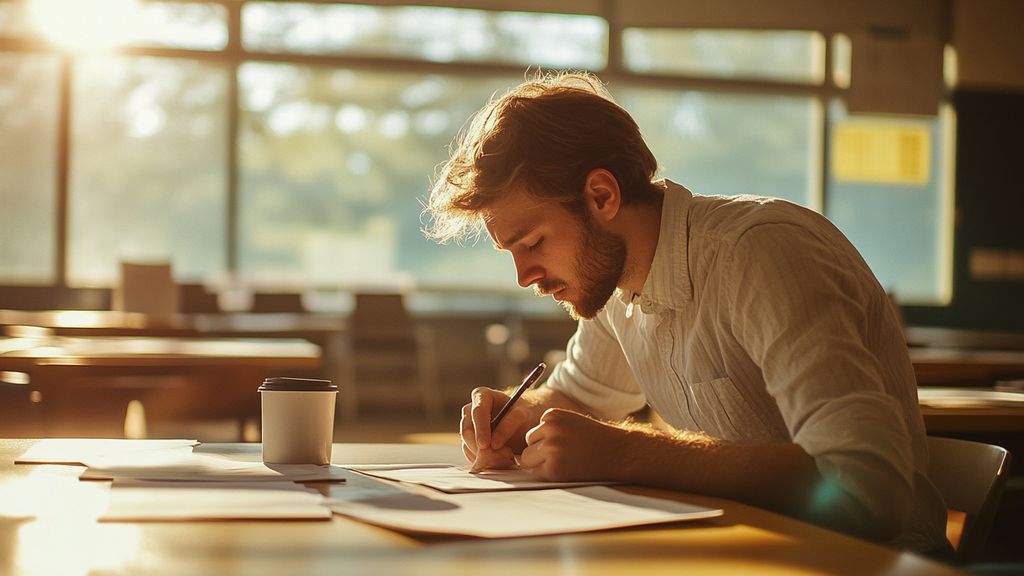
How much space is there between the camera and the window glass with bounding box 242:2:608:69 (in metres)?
8.23

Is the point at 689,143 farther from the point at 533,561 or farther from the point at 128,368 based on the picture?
the point at 533,561

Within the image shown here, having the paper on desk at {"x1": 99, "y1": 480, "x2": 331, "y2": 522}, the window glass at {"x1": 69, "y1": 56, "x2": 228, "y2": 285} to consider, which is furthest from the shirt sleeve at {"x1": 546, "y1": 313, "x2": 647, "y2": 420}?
the window glass at {"x1": 69, "y1": 56, "x2": 228, "y2": 285}

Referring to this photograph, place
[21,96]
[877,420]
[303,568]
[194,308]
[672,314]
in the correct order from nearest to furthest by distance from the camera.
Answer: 1. [303,568]
2. [877,420]
3. [672,314]
4. [194,308]
5. [21,96]

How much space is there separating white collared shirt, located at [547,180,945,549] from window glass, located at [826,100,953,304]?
25.7ft

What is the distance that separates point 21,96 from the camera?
26.2 ft

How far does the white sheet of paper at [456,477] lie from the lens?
1.19 m

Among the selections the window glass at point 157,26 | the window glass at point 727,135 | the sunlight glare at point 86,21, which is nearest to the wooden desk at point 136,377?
the sunlight glare at point 86,21

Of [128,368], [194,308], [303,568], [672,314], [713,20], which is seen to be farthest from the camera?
[713,20]

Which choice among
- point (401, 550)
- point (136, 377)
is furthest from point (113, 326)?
point (401, 550)

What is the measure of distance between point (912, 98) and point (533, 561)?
896 centimetres

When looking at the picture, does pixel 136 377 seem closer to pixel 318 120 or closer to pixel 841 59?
pixel 318 120

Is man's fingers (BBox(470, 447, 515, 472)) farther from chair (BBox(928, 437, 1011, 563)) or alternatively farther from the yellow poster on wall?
the yellow poster on wall

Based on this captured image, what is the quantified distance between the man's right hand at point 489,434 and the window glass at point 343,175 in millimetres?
6735

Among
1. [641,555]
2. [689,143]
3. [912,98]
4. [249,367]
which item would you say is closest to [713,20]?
[689,143]
